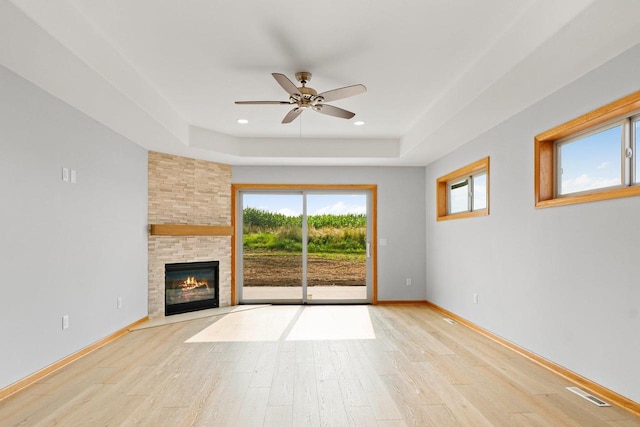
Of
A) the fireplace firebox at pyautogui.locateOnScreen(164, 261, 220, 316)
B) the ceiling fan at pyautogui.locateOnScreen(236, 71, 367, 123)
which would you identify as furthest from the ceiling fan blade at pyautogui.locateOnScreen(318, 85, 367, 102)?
the fireplace firebox at pyautogui.locateOnScreen(164, 261, 220, 316)

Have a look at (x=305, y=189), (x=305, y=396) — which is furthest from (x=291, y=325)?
(x=305, y=189)

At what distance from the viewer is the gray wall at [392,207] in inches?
262

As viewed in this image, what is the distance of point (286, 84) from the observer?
3.21 metres

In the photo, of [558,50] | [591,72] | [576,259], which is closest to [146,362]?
[576,259]

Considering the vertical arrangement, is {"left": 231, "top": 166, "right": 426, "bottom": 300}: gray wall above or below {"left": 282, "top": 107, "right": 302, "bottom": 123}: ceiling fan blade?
below

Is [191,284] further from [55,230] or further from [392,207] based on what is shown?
[392,207]

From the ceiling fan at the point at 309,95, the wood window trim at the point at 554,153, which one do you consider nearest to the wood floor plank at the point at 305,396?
the ceiling fan at the point at 309,95

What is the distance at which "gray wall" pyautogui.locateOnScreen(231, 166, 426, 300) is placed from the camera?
664 centimetres

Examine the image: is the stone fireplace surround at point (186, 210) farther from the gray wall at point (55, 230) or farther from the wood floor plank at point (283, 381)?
the wood floor plank at point (283, 381)

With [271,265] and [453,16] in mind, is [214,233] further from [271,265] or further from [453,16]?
[453,16]

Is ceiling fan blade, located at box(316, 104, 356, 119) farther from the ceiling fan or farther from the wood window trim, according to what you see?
the wood window trim

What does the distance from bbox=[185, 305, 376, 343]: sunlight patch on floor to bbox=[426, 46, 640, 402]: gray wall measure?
1511mm

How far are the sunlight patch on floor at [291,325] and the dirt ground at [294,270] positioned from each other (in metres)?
0.57

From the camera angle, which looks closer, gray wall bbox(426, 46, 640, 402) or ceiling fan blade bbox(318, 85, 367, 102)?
gray wall bbox(426, 46, 640, 402)
